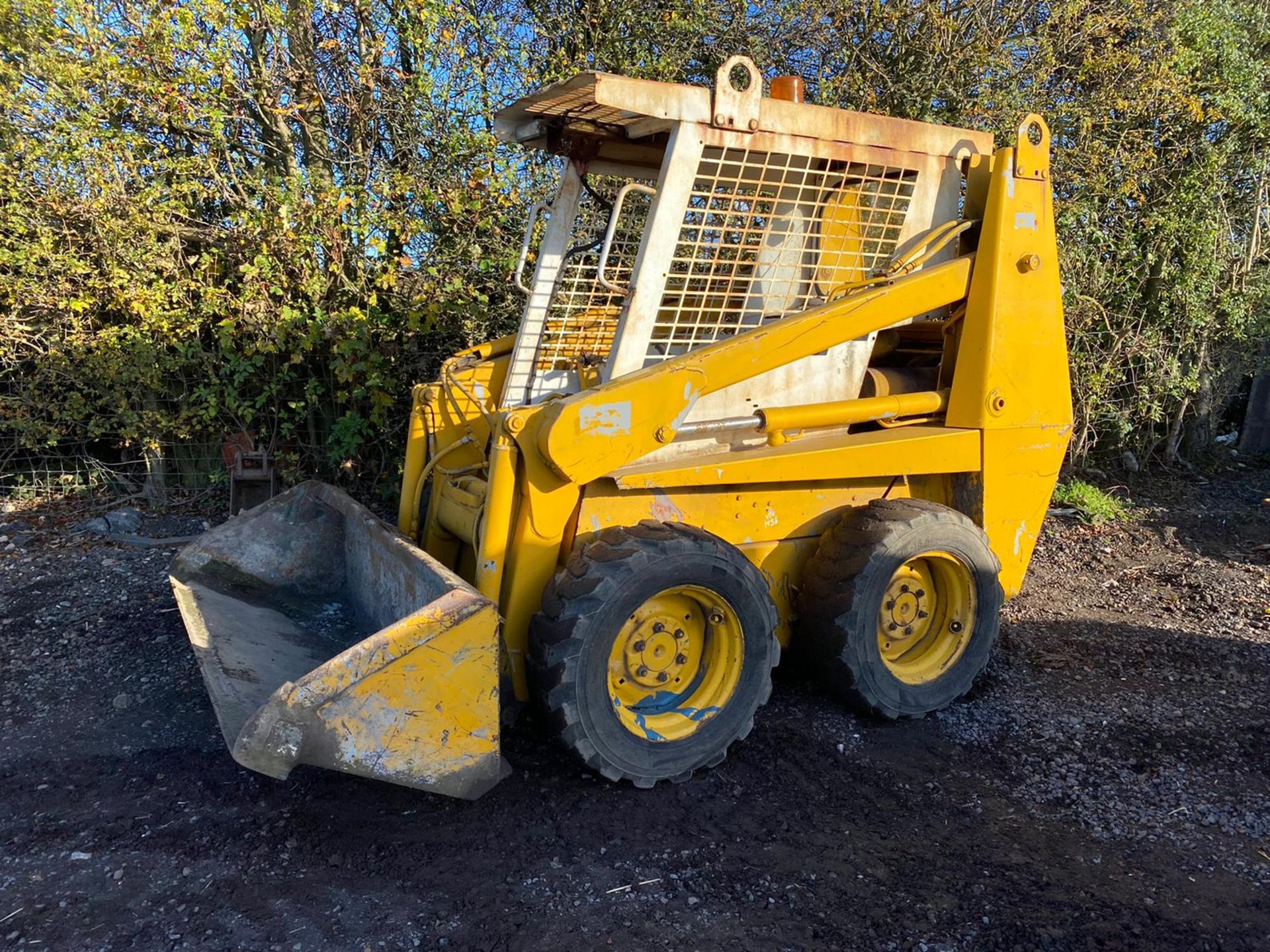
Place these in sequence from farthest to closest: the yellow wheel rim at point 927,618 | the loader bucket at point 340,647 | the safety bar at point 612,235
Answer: the yellow wheel rim at point 927,618
the safety bar at point 612,235
the loader bucket at point 340,647

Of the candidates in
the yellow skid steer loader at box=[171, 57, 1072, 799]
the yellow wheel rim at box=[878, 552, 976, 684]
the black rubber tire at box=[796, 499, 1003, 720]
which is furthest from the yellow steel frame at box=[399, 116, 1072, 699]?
the yellow wheel rim at box=[878, 552, 976, 684]

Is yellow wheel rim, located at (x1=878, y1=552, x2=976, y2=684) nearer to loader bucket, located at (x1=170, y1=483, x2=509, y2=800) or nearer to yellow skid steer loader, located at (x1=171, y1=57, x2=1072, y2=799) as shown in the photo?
yellow skid steer loader, located at (x1=171, y1=57, x2=1072, y2=799)

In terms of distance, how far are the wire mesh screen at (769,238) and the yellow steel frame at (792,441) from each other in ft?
0.71

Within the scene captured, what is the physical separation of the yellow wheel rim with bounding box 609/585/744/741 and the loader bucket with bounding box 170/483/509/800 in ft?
1.74

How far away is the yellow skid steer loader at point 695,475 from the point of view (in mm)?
2744

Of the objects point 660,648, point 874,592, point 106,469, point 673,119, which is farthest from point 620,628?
point 106,469

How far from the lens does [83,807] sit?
2855 mm

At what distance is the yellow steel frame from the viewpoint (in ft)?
9.39

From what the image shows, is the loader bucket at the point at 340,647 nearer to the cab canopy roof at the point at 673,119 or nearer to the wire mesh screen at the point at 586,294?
the wire mesh screen at the point at 586,294

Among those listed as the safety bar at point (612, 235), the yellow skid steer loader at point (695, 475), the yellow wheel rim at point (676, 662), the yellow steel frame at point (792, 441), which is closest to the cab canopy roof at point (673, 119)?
the yellow skid steer loader at point (695, 475)

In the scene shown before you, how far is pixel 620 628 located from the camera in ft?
9.17

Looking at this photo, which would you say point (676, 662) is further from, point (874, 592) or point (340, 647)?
point (340, 647)

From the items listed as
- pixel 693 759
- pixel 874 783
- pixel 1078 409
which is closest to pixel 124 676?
pixel 693 759

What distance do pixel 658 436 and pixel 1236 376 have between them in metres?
7.20
